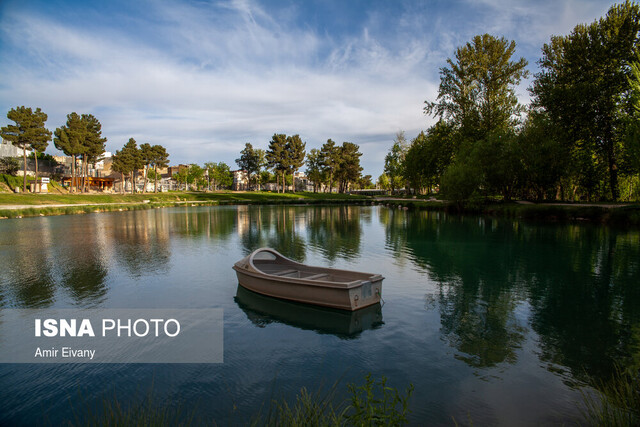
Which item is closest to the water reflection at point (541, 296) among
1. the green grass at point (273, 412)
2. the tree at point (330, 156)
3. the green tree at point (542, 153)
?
the green grass at point (273, 412)

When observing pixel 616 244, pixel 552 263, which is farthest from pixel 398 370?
pixel 616 244

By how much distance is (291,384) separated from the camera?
7.46 meters

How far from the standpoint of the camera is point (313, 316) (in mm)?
11430

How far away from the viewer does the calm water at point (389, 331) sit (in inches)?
273

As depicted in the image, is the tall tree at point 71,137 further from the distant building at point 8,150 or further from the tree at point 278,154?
the tree at point 278,154

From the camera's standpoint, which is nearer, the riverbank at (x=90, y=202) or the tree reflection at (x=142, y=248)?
the tree reflection at (x=142, y=248)

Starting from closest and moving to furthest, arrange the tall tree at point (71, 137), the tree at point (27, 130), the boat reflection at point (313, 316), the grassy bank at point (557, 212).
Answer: the boat reflection at point (313, 316)
the grassy bank at point (557, 212)
the tree at point (27, 130)
the tall tree at point (71, 137)

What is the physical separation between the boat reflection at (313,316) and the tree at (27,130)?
73119 mm

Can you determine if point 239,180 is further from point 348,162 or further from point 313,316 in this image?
point 313,316

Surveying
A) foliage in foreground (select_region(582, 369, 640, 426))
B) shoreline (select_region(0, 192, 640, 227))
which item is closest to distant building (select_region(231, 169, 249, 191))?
shoreline (select_region(0, 192, 640, 227))

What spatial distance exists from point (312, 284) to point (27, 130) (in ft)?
257

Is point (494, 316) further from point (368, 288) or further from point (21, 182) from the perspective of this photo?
point (21, 182)

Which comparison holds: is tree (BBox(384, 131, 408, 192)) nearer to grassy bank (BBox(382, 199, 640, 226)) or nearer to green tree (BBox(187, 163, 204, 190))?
grassy bank (BBox(382, 199, 640, 226))

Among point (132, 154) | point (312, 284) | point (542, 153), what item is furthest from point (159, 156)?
point (312, 284)
